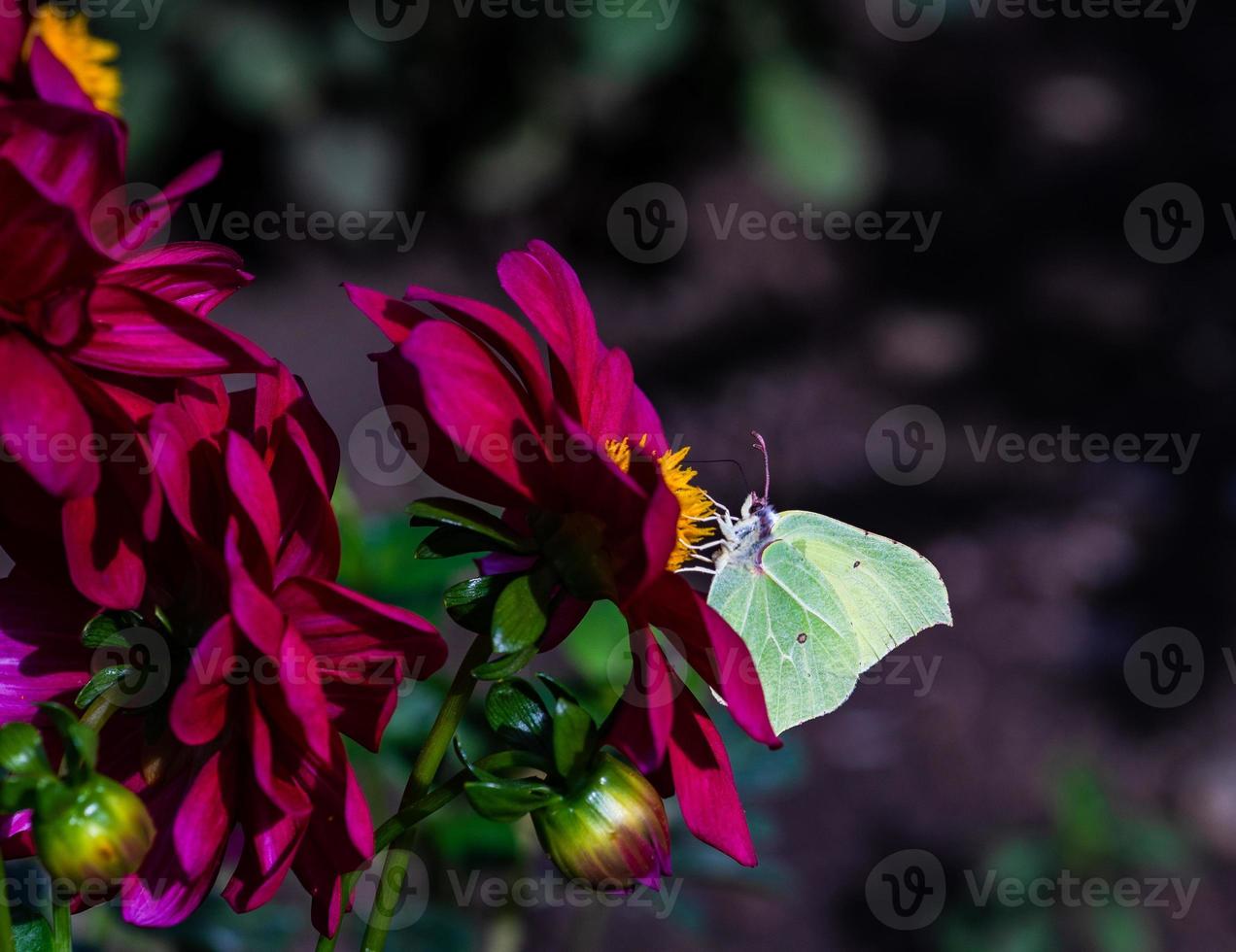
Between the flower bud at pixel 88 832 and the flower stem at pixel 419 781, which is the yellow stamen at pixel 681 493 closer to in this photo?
the flower stem at pixel 419 781

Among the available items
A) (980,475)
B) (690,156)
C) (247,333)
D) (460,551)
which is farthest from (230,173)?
(460,551)

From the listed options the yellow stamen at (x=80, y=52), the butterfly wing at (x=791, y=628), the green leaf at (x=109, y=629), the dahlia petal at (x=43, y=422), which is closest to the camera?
the dahlia petal at (x=43, y=422)

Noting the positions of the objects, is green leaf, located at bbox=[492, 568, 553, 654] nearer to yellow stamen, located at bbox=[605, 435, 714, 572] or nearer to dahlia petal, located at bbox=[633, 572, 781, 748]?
dahlia petal, located at bbox=[633, 572, 781, 748]

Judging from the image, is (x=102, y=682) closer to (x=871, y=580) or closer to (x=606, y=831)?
(x=606, y=831)

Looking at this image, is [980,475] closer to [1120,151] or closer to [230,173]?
→ [1120,151]

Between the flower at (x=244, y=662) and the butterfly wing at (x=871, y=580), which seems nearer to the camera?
the flower at (x=244, y=662)

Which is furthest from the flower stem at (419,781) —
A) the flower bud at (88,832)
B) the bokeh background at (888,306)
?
the bokeh background at (888,306)
